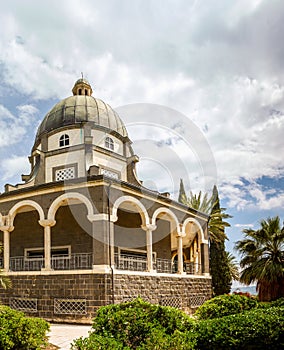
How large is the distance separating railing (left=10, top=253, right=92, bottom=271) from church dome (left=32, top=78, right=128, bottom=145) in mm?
7116

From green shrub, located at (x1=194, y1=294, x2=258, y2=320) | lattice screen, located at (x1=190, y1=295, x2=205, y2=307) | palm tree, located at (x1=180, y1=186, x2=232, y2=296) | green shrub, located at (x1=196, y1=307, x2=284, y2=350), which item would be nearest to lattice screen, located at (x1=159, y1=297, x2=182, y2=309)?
lattice screen, located at (x1=190, y1=295, x2=205, y2=307)

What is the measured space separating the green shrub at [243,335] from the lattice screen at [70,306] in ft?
28.2

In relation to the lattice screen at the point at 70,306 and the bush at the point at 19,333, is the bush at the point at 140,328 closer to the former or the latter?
the bush at the point at 19,333

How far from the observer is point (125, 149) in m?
22.8

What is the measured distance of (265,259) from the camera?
19016 millimetres

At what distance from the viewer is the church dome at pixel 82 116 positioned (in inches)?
853

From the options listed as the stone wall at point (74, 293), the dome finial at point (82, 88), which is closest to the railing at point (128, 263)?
the stone wall at point (74, 293)

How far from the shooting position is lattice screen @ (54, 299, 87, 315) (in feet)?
49.5

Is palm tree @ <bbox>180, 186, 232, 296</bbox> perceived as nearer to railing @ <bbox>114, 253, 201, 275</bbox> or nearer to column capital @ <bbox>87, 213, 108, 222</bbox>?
railing @ <bbox>114, 253, 201, 275</bbox>

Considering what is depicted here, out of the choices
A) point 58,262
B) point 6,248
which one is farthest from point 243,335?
point 6,248

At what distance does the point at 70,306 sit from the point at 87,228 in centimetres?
401

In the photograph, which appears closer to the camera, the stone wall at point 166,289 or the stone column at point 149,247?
the stone wall at point 166,289

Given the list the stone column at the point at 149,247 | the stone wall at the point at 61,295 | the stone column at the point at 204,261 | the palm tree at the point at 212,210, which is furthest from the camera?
the palm tree at the point at 212,210

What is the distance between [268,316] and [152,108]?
14163mm
